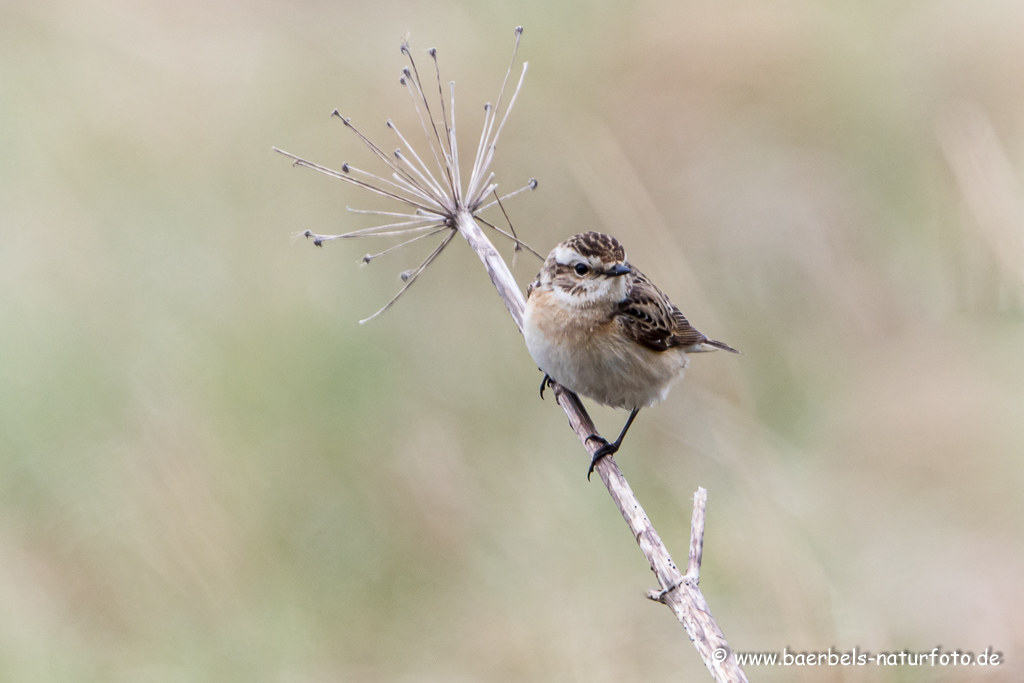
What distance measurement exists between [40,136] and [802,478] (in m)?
8.71

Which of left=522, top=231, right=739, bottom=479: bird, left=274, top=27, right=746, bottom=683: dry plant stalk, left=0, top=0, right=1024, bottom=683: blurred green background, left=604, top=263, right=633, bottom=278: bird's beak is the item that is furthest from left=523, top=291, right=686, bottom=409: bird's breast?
left=0, top=0, right=1024, bottom=683: blurred green background

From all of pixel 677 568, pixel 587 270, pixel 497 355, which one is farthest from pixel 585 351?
pixel 497 355

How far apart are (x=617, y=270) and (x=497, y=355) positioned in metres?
3.13

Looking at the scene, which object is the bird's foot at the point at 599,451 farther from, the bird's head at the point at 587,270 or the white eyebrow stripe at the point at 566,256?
the white eyebrow stripe at the point at 566,256

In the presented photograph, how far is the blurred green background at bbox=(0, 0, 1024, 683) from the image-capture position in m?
6.26

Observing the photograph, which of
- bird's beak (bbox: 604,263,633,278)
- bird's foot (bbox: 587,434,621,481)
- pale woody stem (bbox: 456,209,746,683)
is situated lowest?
pale woody stem (bbox: 456,209,746,683)

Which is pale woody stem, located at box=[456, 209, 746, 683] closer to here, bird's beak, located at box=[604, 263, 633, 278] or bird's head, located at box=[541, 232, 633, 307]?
bird's head, located at box=[541, 232, 633, 307]

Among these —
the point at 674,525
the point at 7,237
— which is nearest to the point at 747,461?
the point at 674,525

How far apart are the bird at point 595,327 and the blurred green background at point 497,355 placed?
1.05m

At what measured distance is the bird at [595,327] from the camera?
205 inches

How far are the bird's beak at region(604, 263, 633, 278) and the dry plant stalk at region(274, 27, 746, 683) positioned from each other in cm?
55

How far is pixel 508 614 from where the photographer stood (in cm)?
650

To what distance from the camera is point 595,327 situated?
5.38m

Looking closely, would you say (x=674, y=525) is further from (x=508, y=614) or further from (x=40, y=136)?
(x=40, y=136)
